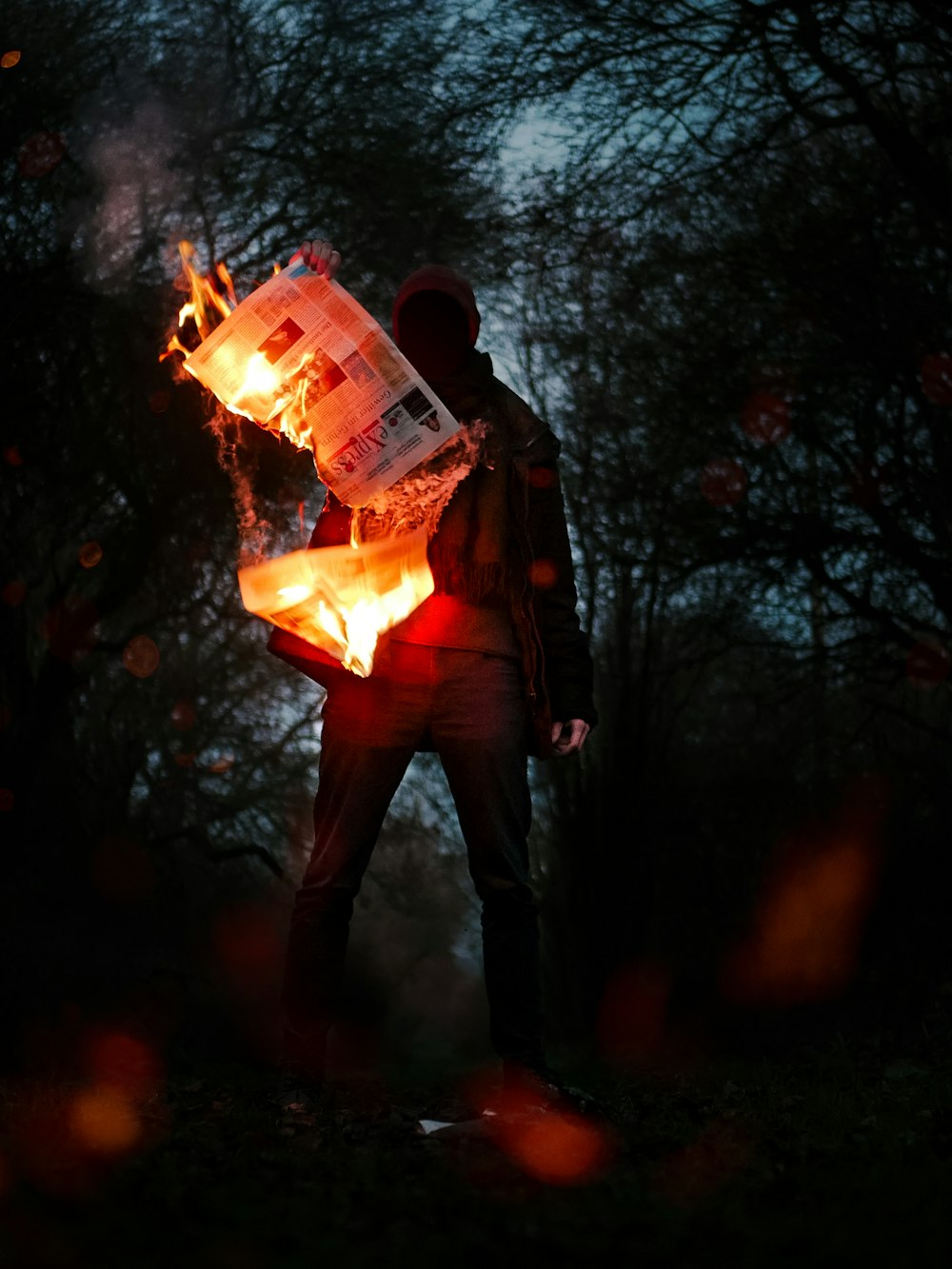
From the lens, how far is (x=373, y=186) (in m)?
9.23

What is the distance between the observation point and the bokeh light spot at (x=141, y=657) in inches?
496

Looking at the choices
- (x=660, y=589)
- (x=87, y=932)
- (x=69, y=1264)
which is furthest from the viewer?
(x=87, y=932)

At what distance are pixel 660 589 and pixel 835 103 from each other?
11.7 feet

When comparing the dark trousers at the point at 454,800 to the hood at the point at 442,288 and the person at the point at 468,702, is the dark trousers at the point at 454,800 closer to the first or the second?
the person at the point at 468,702

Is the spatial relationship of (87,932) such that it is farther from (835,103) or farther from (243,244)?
(835,103)

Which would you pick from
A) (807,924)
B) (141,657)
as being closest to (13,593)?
(141,657)

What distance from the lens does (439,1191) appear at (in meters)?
2.64

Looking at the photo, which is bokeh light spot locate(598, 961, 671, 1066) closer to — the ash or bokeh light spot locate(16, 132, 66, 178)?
bokeh light spot locate(16, 132, 66, 178)

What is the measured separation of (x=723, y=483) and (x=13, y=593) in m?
5.21

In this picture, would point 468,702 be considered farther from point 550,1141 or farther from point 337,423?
point 550,1141

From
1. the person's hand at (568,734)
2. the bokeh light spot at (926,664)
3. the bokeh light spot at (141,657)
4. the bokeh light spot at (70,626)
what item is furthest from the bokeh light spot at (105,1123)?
the bokeh light spot at (141,657)

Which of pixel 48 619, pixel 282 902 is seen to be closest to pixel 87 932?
pixel 48 619

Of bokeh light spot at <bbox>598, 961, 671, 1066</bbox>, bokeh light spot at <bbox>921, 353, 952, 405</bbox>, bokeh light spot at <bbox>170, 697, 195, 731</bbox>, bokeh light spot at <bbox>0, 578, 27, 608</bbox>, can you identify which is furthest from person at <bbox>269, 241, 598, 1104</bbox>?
bokeh light spot at <bbox>170, 697, 195, 731</bbox>

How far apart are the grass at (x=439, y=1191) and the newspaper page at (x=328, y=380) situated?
1.66 meters
